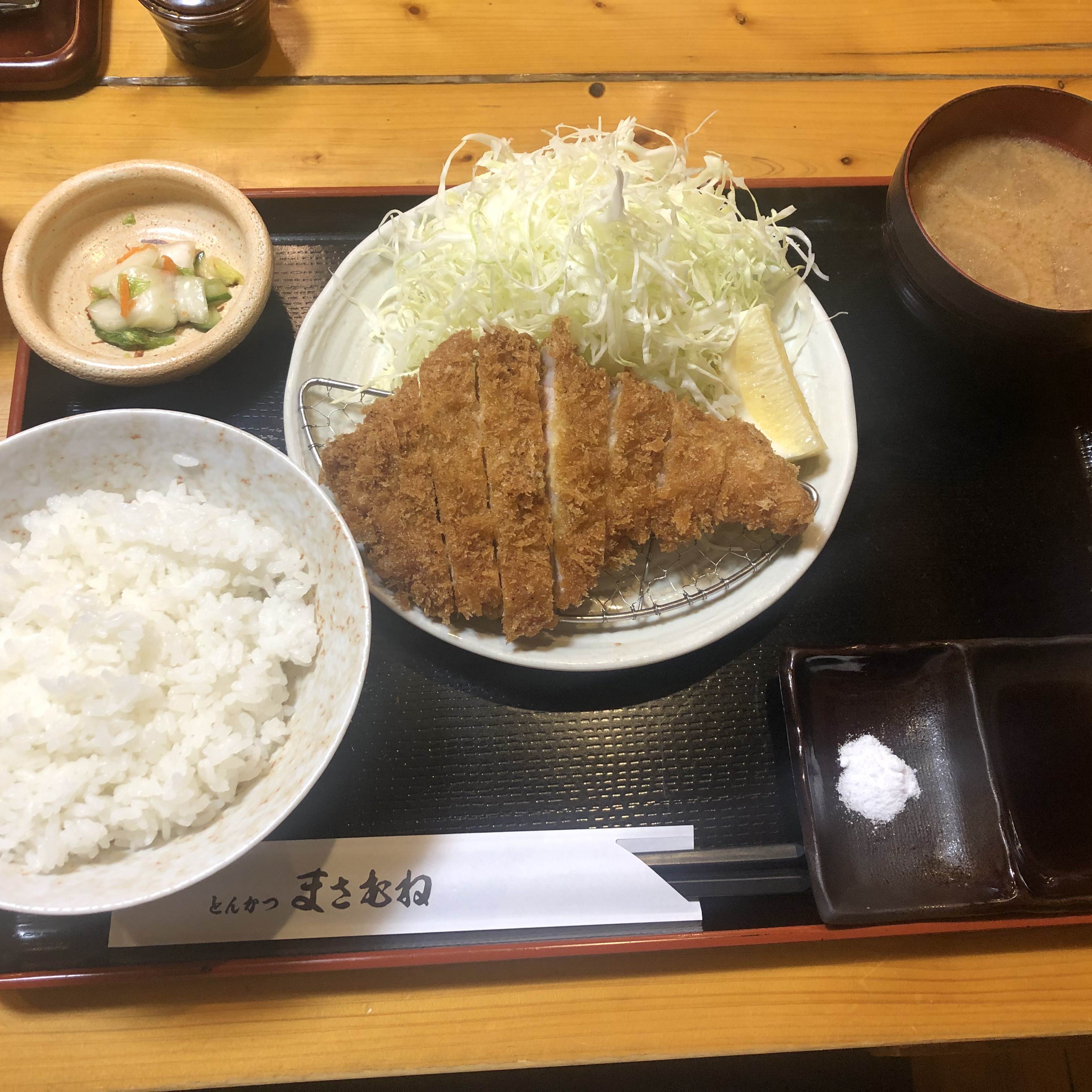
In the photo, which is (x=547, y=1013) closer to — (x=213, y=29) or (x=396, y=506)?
(x=396, y=506)

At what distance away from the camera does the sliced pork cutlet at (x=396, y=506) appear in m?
1.76

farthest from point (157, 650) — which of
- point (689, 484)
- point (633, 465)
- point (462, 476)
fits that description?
point (689, 484)

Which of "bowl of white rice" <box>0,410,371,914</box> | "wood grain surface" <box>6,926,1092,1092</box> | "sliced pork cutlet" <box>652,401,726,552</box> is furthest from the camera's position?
"sliced pork cutlet" <box>652,401,726,552</box>

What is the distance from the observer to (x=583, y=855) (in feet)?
5.57

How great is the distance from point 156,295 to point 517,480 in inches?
45.1

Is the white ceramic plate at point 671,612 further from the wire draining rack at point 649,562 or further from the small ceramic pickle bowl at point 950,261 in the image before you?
the small ceramic pickle bowl at point 950,261

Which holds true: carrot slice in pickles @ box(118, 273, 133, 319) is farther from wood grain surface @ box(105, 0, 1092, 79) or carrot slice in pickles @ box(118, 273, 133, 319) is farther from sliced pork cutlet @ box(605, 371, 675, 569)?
sliced pork cutlet @ box(605, 371, 675, 569)

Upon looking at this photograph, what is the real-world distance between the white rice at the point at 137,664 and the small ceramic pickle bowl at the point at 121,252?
46 cm

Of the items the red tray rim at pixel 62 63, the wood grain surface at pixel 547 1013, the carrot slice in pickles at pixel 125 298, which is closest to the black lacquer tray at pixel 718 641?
the wood grain surface at pixel 547 1013

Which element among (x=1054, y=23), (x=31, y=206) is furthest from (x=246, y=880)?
(x=1054, y=23)

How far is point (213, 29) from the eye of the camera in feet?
7.32

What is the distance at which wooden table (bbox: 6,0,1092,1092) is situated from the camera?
162cm

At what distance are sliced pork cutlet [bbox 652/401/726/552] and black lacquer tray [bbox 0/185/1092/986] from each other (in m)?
0.35

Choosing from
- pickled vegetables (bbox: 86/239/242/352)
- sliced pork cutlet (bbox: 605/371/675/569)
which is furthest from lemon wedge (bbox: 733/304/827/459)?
pickled vegetables (bbox: 86/239/242/352)
